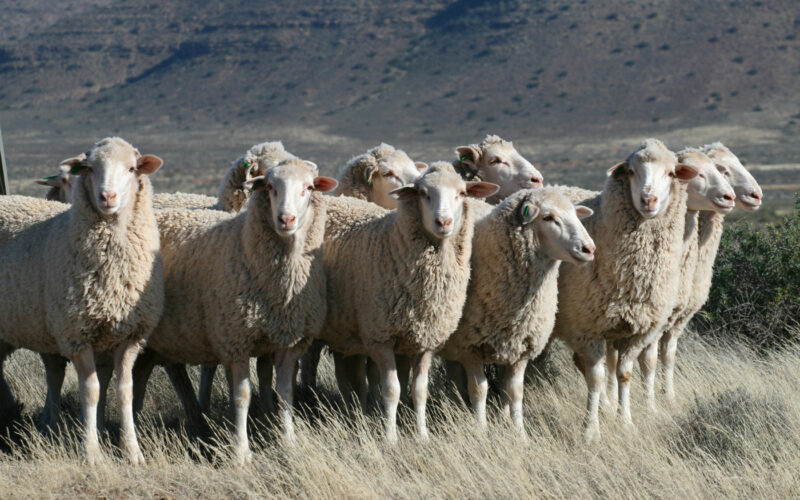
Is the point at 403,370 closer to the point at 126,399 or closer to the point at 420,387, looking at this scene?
the point at 420,387

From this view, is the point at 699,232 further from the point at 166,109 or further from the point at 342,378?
the point at 166,109

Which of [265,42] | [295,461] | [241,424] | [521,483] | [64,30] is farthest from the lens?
[64,30]

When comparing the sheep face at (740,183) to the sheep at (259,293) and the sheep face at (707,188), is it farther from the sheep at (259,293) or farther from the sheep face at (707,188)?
the sheep at (259,293)

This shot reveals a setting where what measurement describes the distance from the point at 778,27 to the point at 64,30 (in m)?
67.7

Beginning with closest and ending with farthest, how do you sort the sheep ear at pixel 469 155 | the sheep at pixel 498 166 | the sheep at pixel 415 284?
1. the sheep at pixel 415 284
2. the sheep at pixel 498 166
3. the sheep ear at pixel 469 155

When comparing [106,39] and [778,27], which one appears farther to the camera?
[106,39]

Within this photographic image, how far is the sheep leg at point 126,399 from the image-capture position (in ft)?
22.9

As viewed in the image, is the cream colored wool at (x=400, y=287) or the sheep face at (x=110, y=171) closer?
the sheep face at (x=110, y=171)

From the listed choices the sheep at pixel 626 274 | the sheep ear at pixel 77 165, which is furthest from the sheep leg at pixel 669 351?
the sheep ear at pixel 77 165

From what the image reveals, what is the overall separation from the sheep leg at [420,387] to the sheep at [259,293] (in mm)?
768

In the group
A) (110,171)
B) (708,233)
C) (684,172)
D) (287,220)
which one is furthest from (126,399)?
(708,233)

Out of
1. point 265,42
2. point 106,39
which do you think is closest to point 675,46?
point 265,42

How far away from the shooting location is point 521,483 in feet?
20.3

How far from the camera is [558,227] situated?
735 centimetres
